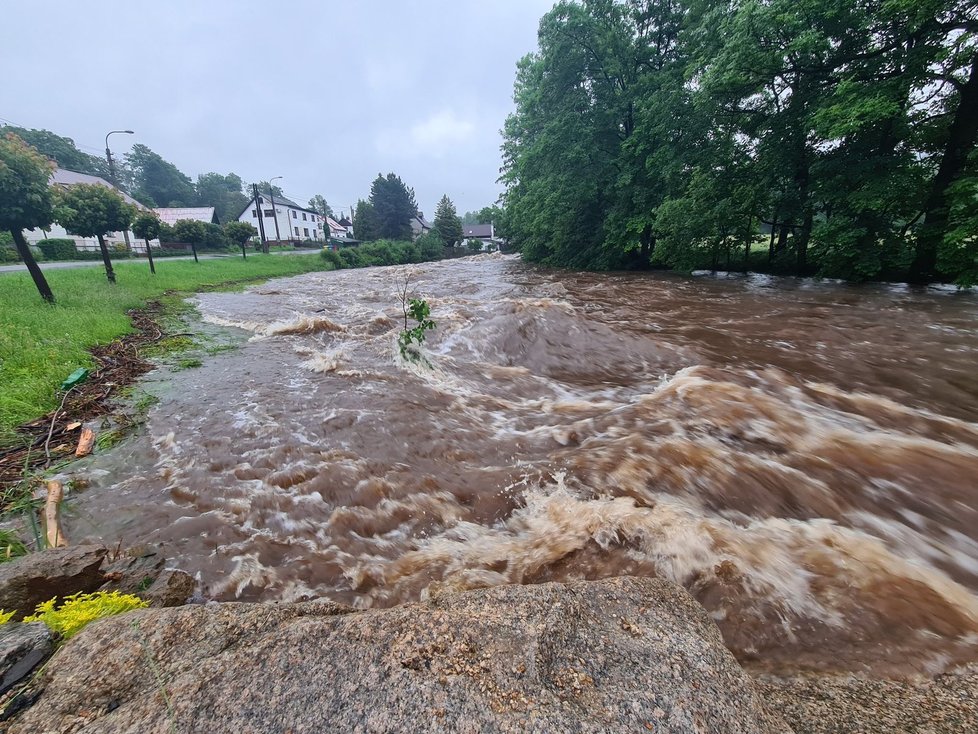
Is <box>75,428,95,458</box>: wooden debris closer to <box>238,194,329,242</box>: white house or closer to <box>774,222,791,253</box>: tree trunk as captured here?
<box>774,222,791,253</box>: tree trunk

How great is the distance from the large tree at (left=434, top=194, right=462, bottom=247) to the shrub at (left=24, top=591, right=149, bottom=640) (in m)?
67.5

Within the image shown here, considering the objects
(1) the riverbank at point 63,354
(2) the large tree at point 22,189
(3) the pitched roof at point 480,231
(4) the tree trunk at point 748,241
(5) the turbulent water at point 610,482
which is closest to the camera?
(5) the turbulent water at point 610,482

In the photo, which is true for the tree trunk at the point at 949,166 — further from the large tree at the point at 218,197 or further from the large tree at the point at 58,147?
the large tree at the point at 218,197

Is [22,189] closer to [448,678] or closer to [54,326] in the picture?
[54,326]

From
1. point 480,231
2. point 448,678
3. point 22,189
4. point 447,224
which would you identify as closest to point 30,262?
point 22,189

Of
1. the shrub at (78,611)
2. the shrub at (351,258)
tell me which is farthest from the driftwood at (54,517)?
the shrub at (351,258)

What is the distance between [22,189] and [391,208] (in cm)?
6357

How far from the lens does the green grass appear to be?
5383 millimetres

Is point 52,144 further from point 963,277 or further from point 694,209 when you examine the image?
point 963,277

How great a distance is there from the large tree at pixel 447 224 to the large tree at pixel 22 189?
5809 centimetres

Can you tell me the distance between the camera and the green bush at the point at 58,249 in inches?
1026

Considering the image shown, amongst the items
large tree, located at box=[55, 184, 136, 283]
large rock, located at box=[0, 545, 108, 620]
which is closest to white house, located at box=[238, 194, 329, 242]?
large tree, located at box=[55, 184, 136, 283]

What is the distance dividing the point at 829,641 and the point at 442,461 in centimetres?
324

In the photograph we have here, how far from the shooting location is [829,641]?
2.09 m
